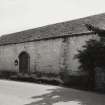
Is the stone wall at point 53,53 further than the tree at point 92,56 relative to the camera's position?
Yes

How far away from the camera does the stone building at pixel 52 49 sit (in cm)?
1560

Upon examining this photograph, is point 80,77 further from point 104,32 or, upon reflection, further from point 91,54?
point 104,32

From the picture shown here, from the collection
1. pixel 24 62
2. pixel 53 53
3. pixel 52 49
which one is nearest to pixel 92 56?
pixel 53 53

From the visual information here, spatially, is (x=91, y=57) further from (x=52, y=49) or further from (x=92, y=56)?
(x=52, y=49)

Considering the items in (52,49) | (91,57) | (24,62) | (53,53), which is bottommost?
(24,62)

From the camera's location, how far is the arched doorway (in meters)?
19.5

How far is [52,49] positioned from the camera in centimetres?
1727

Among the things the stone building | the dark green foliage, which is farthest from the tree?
the stone building

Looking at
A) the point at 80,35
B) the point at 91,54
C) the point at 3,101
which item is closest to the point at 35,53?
the point at 80,35

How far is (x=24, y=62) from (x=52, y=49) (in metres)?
4.02

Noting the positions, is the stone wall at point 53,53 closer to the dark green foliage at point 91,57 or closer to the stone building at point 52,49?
the stone building at point 52,49

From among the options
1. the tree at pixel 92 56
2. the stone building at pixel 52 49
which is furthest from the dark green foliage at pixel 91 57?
the stone building at pixel 52 49

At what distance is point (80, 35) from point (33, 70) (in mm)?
5992

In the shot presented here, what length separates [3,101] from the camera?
955 centimetres
